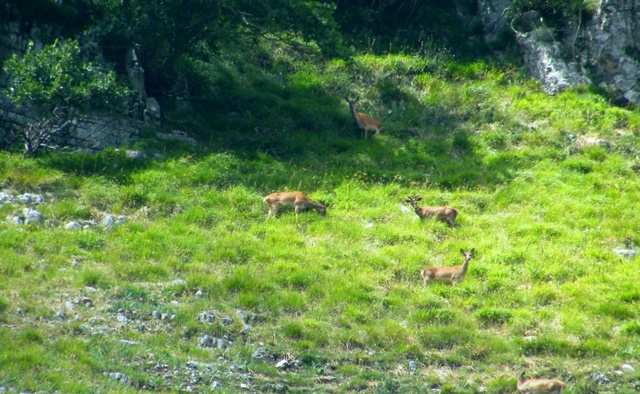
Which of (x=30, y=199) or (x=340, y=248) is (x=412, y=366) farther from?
(x=30, y=199)

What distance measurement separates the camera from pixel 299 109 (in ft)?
83.5

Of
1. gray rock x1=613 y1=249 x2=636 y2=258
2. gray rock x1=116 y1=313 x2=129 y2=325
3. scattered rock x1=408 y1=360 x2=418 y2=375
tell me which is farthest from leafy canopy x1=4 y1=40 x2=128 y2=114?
gray rock x1=613 y1=249 x2=636 y2=258

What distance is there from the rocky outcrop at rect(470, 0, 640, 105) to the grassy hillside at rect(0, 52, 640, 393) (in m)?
0.81

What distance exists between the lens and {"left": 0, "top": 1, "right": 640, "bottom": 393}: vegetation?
1423 cm

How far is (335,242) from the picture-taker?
19.1m

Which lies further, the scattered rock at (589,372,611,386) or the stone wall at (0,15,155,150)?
the stone wall at (0,15,155,150)

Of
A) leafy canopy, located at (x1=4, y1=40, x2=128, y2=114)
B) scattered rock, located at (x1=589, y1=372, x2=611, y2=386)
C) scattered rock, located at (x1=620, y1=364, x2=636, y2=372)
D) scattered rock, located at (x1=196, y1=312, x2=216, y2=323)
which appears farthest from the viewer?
leafy canopy, located at (x1=4, y1=40, x2=128, y2=114)

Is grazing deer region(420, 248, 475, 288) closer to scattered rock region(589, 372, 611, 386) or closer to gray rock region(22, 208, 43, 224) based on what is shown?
scattered rock region(589, 372, 611, 386)

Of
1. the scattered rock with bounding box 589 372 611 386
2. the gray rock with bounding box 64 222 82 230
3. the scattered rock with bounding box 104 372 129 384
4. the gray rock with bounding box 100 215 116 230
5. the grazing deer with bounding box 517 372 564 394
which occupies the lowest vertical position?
the gray rock with bounding box 100 215 116 230

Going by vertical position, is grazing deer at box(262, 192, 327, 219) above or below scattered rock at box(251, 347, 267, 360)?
above

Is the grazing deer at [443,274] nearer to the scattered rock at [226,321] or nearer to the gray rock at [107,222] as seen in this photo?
the scattered rock at [226,321]

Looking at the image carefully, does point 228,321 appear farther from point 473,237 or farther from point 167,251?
point 473,237

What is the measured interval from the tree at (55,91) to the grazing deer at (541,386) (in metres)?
12.7

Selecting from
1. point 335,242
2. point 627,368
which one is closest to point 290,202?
point 335,242
